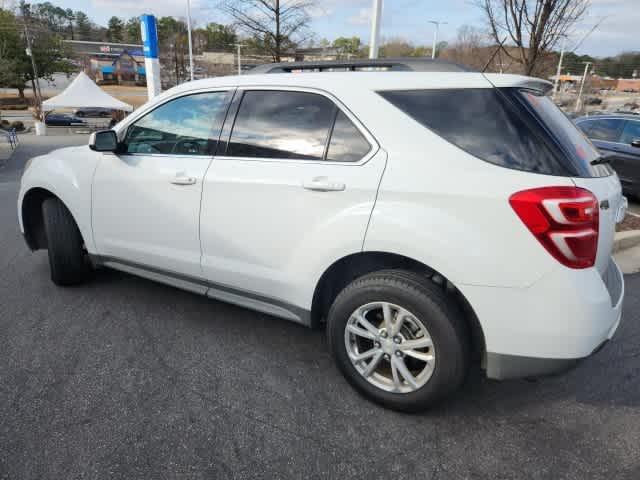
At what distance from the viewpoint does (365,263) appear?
2531 mm

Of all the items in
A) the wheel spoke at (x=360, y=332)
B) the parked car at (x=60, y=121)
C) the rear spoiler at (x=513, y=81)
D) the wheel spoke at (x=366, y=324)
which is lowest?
the parked car at (x=60, y=121)

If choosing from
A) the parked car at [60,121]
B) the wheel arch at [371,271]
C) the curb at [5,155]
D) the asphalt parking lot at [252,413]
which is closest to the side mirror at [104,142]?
the asphalt parking lot at [252,413]

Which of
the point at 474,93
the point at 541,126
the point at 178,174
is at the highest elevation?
the point at 474,93

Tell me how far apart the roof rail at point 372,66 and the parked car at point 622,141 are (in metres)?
6.32

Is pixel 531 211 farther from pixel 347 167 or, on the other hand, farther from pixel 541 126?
pixel 347 167

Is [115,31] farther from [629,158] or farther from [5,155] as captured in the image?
[629,158]

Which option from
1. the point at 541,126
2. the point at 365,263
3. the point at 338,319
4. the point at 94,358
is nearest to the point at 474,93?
the point at 541,126

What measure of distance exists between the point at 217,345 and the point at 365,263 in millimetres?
1252

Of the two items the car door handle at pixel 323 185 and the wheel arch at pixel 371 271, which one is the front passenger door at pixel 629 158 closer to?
the wheel arch at pixel 371 271

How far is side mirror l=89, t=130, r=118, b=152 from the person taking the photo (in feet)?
10.3

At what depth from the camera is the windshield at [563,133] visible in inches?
81.1

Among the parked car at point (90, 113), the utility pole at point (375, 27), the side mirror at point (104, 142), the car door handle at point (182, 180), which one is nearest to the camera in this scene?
the car door handle at point (182, 180)

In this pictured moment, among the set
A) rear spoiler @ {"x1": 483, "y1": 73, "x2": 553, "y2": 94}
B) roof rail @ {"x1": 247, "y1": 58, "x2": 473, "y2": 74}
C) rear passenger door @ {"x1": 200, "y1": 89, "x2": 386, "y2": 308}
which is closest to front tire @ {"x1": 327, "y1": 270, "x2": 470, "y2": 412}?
rear passenger door @ {"x1": 200, "y1": 89, "x2": 386, "y2": 308}

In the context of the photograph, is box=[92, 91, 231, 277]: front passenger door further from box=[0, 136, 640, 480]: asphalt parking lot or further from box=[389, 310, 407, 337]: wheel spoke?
box=[389, 310, 407, 337]: wheel spoke
